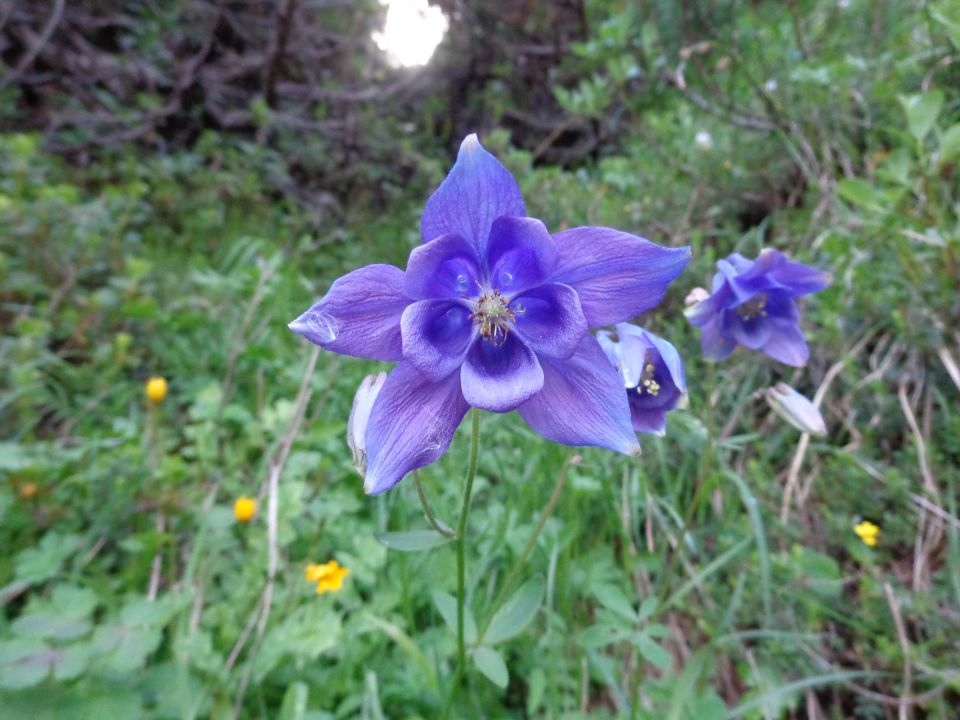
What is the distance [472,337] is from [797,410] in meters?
1.05

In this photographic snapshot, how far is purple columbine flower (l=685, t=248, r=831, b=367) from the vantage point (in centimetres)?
172

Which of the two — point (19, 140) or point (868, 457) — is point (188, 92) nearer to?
point (19, 140)

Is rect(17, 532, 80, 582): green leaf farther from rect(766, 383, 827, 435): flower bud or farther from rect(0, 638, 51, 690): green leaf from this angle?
rect(766, 383, 827, 435): flower bud

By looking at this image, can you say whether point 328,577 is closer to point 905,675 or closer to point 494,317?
point 494,317

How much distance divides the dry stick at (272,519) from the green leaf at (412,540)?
91 centimetres

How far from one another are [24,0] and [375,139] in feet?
10.1

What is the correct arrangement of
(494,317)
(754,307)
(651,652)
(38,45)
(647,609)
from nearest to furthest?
(494,317) < (651,652) < (647,609) < (754,307) < (38,45)

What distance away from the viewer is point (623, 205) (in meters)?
3.71

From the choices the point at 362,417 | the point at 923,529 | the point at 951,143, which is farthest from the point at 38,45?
the point at 923,529

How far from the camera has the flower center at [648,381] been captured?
4.83ft

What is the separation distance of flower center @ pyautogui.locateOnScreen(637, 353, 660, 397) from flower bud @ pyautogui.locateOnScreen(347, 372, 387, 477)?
0.65m

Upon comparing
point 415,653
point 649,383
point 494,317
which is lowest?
point 415,653

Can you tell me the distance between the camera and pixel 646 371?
1502 mm

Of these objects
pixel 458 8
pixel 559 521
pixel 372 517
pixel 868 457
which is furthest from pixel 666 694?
pixel 458 8
